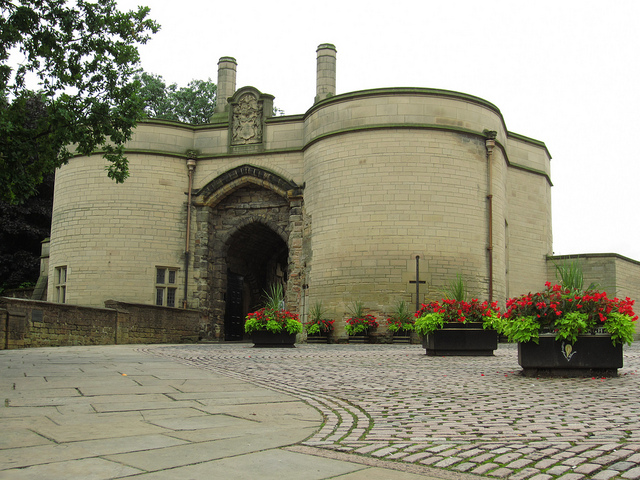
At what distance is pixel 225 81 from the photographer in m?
25.2

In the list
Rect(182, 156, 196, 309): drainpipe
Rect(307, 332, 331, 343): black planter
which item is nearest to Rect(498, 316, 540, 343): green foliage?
Rect(307, 332, 331, 343): black planter

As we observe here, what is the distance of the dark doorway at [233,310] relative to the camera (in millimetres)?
24406

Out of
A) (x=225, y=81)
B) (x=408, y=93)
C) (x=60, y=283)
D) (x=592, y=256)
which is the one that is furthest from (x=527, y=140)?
(x=60, y=283)

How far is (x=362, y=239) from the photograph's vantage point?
1928 centimetres

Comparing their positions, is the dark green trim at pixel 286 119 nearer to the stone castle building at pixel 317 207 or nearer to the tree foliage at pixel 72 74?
the stone castle building at pixel 317 207

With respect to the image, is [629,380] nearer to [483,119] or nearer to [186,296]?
[483,119]

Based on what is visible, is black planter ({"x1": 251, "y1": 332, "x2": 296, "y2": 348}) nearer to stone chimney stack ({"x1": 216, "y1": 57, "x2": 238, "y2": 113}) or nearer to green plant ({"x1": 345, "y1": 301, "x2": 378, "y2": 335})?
green plant ({"x1": 345, "y1": 301, "x2": 378, "y2": 335})

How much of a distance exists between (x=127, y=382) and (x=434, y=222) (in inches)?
530

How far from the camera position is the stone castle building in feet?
63.3

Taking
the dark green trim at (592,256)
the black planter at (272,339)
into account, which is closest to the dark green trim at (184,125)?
the black planter at (272,339)

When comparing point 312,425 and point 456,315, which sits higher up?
point 456,315

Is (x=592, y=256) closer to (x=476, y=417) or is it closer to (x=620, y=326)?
(x=620, y=326)

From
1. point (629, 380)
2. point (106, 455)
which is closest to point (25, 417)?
point (106, 455)

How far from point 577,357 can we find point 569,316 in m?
0.57
